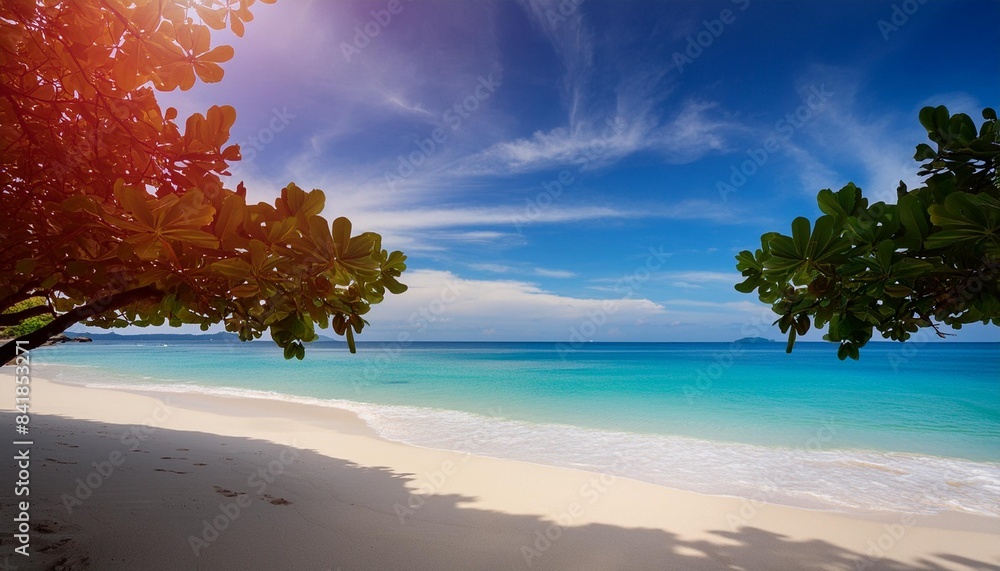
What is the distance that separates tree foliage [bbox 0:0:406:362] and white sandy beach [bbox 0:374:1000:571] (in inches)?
80.6

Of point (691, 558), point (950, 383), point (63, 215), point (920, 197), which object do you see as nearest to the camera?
point (920, 197)

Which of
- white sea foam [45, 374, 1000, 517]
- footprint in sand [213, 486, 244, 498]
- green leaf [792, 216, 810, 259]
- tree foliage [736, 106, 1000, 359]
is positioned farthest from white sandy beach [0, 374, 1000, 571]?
green leaf [792, 216, 810, 259]

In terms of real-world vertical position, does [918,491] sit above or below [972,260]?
below

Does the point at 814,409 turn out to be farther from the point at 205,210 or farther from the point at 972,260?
the point at 205,210

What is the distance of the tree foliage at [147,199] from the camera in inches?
58.0

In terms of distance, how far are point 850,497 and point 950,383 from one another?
27.8 meters

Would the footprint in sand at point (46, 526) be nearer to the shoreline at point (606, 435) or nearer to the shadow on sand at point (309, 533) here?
the shadow on sand at point (309, 533)

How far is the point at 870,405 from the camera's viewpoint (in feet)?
52.7

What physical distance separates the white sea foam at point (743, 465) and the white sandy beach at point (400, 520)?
0.65 metres

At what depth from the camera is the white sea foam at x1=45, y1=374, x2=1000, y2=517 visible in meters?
5.79

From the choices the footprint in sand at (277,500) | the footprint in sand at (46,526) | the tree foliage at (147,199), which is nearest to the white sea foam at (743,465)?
the footprint in sand at (277,500)

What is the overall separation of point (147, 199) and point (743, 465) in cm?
851

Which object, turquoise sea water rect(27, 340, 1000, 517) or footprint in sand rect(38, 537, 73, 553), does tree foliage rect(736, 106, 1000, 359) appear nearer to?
footprint in sand rect(38, 537, 73, 553)

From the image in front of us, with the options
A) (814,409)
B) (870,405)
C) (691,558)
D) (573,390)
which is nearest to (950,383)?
(870,405)
